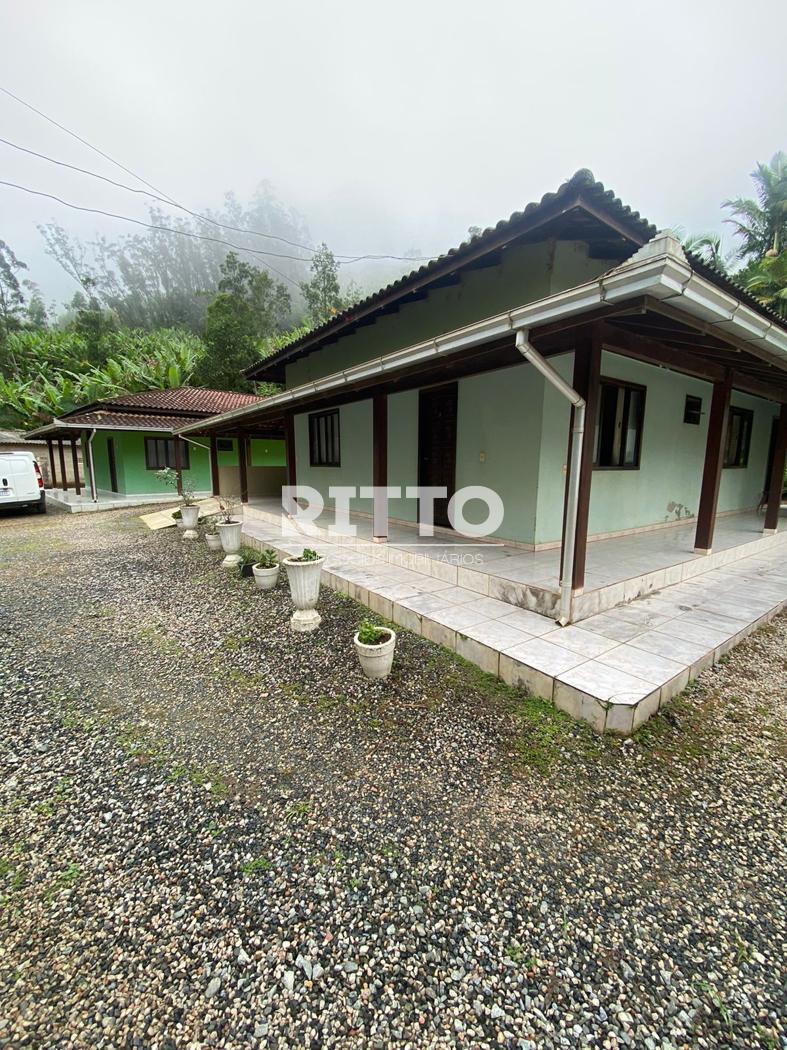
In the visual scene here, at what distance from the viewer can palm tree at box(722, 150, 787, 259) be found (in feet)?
48.0

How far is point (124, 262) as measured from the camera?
63.9 metres

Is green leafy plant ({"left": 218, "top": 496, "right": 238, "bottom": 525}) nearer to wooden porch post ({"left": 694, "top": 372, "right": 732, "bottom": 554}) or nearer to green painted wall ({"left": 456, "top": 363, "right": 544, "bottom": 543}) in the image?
green painted wall ({"left": 456, "top": 363, "right": 544, "bottom": 543})

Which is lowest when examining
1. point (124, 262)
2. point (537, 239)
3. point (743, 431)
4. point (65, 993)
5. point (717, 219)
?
point (65, 993)

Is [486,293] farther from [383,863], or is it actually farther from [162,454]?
[162,454]

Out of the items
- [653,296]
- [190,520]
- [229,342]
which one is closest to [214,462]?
[190,520]

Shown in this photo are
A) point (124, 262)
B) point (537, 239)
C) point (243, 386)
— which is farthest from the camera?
point (124, 262)

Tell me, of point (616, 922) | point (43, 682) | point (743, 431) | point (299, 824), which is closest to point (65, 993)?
point (299, 824)

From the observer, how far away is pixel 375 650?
137 inches

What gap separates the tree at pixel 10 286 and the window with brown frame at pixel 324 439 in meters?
39.8

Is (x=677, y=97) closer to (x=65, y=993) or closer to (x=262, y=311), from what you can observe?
(x=262, y=311)

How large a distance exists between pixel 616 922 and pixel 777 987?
0.49 metres

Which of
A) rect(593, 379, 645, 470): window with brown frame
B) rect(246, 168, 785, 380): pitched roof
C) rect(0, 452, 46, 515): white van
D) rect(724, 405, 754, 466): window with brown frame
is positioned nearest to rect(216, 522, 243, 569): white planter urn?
rect(246, 168, 785, 380): pitched roof

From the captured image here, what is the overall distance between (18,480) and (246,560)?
10101 millimetres

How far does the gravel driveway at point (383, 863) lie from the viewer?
1.50 m
